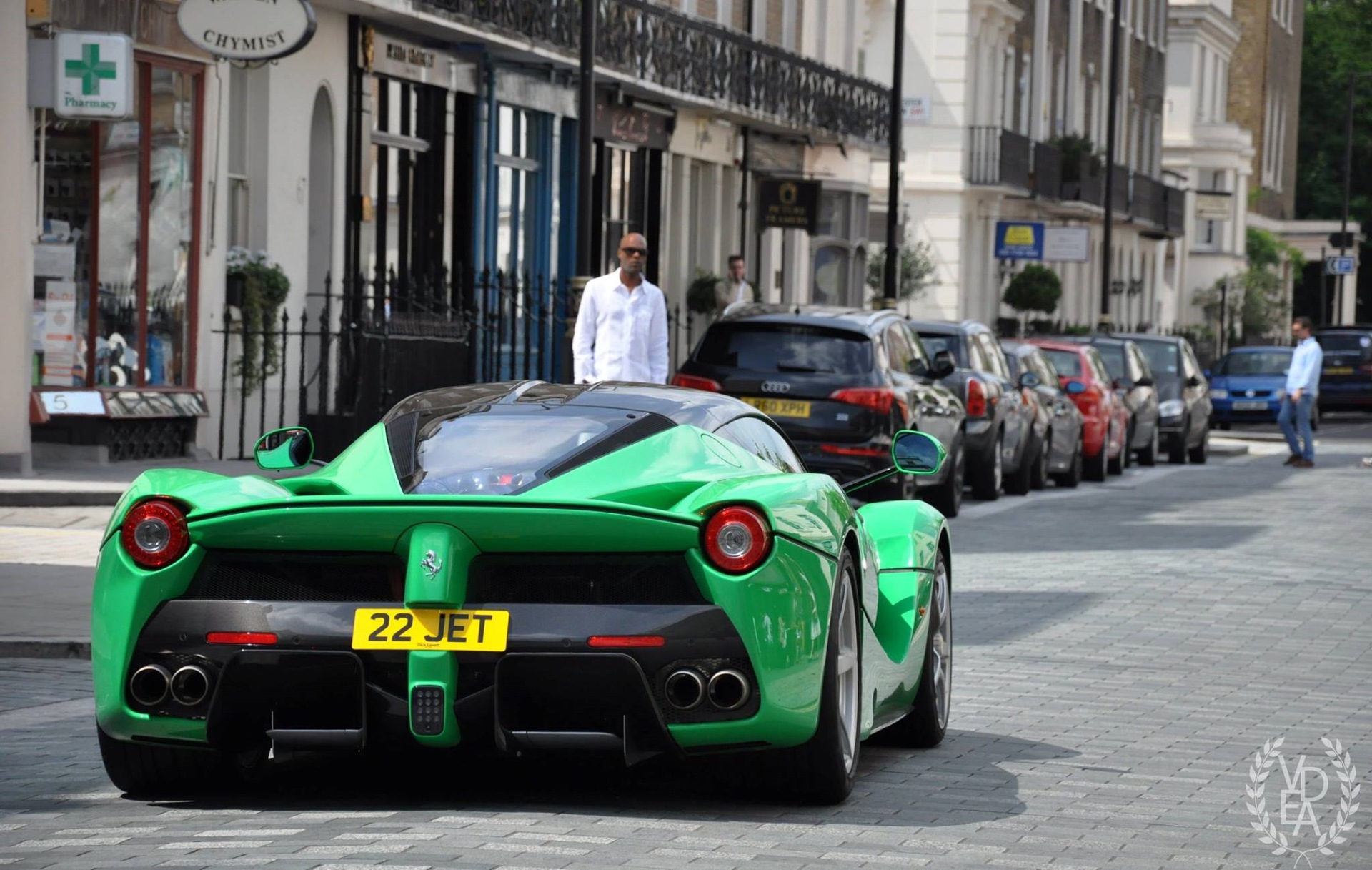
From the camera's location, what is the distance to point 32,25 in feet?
65.3

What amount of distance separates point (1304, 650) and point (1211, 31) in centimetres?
7309

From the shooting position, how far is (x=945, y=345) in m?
24.4

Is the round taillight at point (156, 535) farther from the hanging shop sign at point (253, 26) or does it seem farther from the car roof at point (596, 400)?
the hanging shop sign at point (253, 26)

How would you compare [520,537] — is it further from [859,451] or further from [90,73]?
[90,73]

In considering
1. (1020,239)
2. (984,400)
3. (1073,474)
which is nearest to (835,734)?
(984,400)

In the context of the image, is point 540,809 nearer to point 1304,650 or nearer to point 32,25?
point 1304,650

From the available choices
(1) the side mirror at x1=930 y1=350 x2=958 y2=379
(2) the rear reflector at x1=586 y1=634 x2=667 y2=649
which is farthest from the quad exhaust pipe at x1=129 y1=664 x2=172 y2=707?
(1) the side mirror at x1=930 y1=350 x2=958 y2=379

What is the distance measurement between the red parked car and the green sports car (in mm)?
21893

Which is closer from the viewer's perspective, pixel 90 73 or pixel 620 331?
pixel 620 331

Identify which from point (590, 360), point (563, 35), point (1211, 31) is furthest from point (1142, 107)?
point (590, 360)

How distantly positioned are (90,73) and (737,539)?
14.3 metres

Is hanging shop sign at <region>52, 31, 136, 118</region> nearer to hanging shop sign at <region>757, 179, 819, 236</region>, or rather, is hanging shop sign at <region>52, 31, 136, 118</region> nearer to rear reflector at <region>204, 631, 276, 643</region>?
rear reflector at <region>204, 631, 276, 643</region>

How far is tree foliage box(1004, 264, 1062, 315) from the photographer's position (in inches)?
2157

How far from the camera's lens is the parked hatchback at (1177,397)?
34.5 meters
